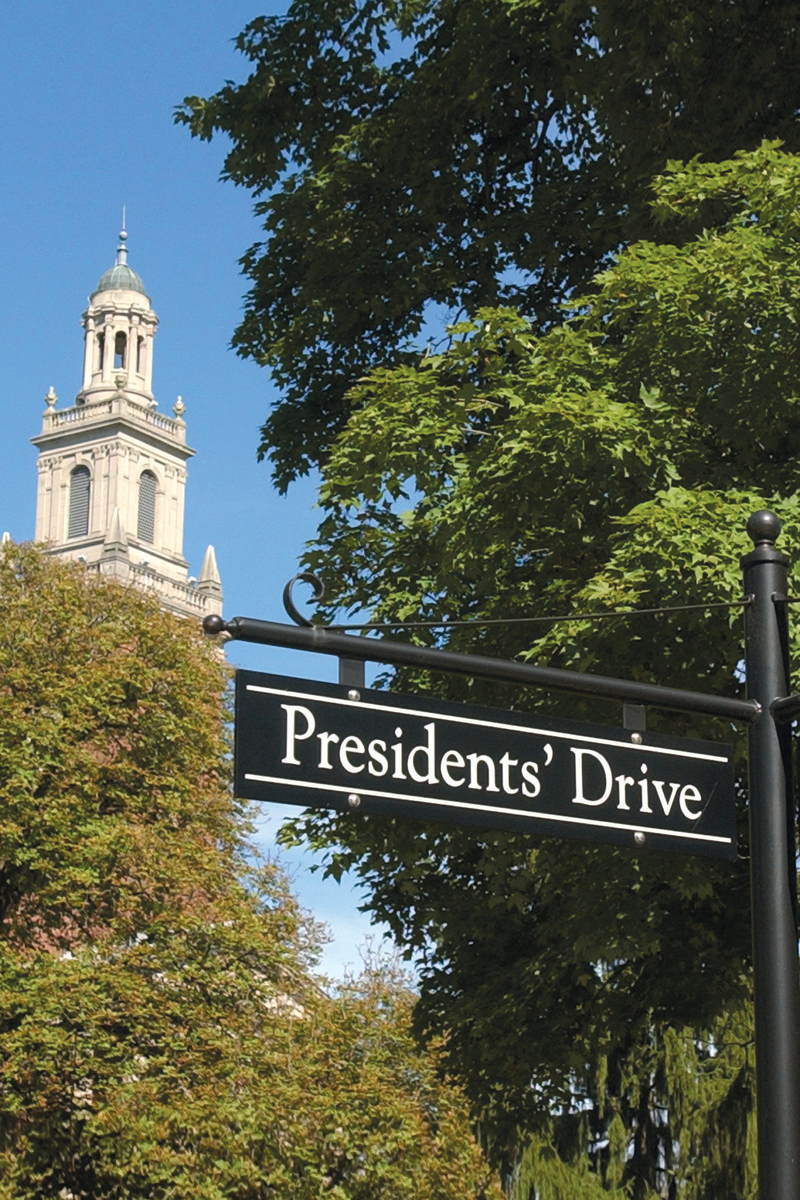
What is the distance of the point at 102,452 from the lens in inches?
5226

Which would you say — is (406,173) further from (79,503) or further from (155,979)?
(79,503)

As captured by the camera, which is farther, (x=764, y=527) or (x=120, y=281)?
(x=120, y=281)

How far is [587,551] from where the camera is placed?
56.4ft

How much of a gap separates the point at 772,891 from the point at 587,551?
1140 centimetres

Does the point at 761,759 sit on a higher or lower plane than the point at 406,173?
lower

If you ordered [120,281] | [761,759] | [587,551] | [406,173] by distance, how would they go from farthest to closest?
[120,281], [406,173], [587,551], [761,759]

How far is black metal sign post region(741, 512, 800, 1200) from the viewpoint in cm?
565

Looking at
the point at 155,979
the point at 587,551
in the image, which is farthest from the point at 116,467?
the point at 587,551

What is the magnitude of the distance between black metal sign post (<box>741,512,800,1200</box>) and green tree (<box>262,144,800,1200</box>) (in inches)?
309

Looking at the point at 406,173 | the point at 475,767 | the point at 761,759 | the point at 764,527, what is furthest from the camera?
the point at 406,173

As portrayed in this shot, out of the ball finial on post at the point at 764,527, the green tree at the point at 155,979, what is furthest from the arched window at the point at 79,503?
the ball finial on post at the point at 764,527

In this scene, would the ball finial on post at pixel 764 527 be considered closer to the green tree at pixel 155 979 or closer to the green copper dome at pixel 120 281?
the green tree at pixel 155 979

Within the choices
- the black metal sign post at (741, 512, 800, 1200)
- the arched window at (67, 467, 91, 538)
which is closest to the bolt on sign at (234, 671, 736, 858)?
the black metal sign post at (741, 512, 800, 1200)

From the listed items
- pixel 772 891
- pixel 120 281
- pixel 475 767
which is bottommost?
pixel 772 891
